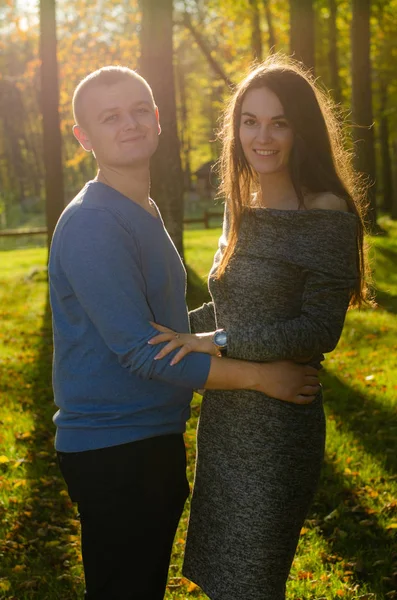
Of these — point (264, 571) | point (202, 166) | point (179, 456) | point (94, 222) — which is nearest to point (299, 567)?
point (264, 571)

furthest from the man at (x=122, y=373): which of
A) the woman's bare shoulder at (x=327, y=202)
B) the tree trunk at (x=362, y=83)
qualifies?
the tree trunk at (x=362, y=83)

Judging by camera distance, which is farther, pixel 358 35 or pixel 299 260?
pixel 358 35

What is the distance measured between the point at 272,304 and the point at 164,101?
8.54 metres

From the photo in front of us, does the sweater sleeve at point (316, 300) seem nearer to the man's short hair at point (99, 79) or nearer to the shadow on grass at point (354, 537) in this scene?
the man's short hair at point (99, 79)

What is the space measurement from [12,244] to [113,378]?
33.8m

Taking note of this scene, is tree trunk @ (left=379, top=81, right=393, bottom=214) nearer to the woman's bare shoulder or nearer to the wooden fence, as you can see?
the wooden fence

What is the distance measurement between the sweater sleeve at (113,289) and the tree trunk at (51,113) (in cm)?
1204

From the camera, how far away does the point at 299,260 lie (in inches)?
116

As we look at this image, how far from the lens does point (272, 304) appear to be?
119 inches

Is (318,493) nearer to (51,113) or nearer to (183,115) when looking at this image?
(51,113)

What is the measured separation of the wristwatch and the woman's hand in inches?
1.2

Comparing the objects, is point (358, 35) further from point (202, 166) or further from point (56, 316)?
point (202, 166)

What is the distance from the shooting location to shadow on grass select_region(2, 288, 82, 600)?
4.70m

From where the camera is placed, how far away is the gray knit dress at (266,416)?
287 cm
